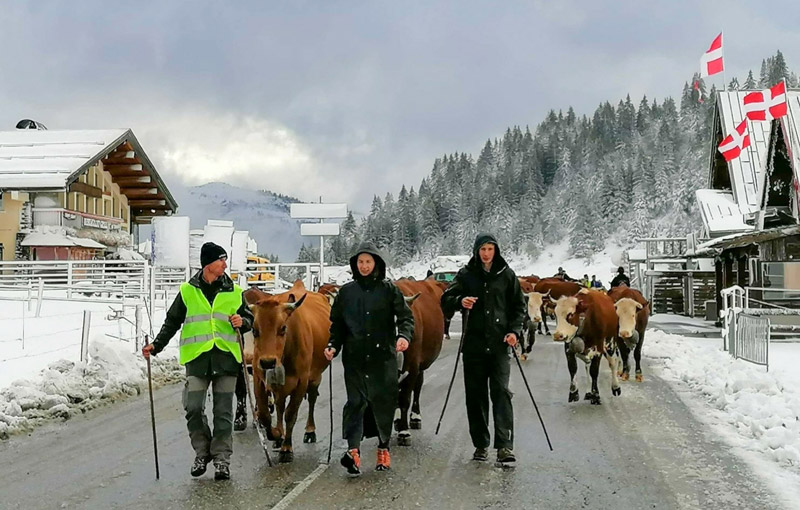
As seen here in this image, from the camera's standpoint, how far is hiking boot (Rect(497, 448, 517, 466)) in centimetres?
784

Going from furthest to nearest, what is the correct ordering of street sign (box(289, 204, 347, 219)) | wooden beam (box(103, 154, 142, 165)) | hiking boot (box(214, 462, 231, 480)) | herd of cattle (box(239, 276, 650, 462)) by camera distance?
wooden beam (box(103, 154, 142, 165))
street sign (box(289, 204, 347, 219))
herd of cattle (box(239, 276, 650, 462))
hiking boot (box(214, 462, 231, 480))

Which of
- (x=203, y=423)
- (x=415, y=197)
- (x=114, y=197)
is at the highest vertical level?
(x=415, y=197)

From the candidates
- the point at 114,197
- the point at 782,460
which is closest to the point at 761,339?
the point at 782,460

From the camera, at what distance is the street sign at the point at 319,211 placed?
3884cm

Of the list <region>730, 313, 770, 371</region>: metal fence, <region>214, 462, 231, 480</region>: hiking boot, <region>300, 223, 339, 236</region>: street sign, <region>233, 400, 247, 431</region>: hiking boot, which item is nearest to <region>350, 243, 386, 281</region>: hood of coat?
<region>214, 462, 231, 480</region>: hiking boot

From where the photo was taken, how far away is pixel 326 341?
30.3ft

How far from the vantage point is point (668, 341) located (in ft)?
72.7

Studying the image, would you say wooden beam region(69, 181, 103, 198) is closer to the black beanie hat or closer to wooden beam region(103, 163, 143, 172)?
wooden beam region(103, 163, 143, 172)

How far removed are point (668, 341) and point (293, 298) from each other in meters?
15.9

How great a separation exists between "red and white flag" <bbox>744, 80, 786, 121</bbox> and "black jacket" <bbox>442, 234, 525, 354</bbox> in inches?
802

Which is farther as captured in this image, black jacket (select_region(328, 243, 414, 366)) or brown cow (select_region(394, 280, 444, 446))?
brown cow (select_region(394, 280, 444, 446))

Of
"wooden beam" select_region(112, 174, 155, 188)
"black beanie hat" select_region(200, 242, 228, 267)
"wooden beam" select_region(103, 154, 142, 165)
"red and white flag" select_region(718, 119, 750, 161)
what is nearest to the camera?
"black beanie hat" select_region(200, 242, 228, 267)

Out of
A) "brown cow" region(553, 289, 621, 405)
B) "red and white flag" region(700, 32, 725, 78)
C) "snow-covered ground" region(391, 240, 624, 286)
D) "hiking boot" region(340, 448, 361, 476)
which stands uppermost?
"red and white flag" region(700, 32, 725, 78)

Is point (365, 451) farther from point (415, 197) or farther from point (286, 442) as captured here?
point (415, 197)
